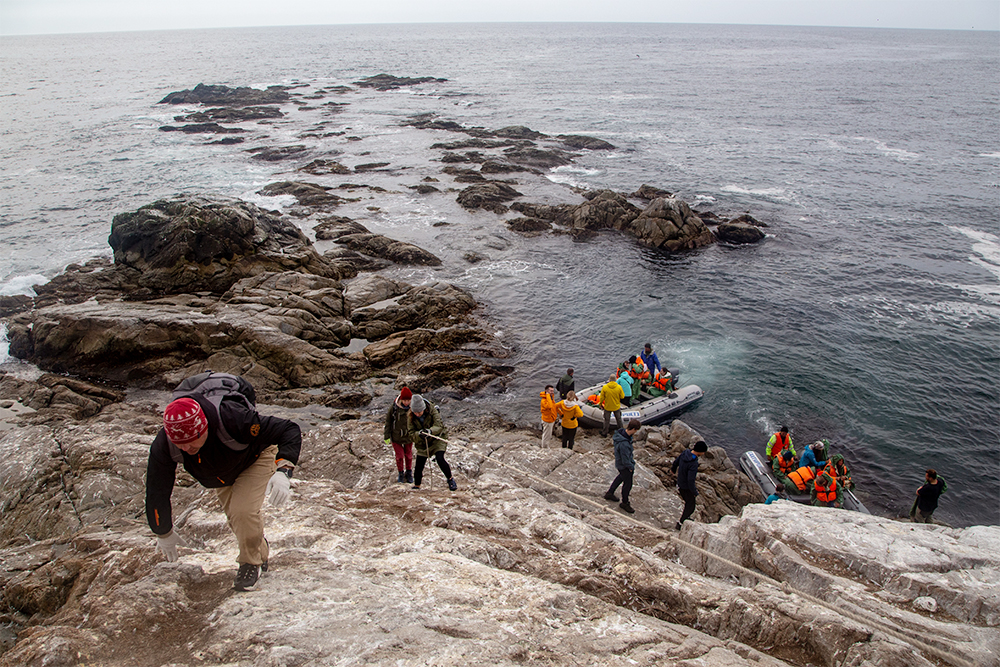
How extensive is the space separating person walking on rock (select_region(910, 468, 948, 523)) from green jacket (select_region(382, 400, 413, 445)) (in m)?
11.9

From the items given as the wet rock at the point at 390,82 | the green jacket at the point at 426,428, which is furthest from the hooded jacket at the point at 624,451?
the wet rock at the point at 390,82

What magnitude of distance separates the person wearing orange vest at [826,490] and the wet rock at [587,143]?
43.6 m

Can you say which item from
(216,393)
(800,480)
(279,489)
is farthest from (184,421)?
(800,480)

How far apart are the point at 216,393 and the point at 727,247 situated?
31440 mm

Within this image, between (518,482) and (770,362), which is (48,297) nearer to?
(518,482)

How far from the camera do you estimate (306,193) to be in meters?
36.8

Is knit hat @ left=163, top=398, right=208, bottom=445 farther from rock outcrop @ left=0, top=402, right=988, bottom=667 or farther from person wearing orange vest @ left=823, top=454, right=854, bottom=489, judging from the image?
person wearing orange vest @ left=823, top=454, right=854, bottom=489

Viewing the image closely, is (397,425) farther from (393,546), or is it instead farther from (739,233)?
(739,233)

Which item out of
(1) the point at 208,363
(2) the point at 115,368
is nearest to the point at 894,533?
(1) the point at 208,363

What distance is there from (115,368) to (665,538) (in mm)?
17168

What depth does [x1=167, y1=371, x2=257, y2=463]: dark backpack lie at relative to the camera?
432 centimetres

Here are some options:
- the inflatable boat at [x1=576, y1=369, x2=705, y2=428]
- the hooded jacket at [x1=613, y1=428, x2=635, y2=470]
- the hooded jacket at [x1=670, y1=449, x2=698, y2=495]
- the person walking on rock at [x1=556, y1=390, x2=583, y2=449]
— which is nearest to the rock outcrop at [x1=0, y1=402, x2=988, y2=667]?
the hooded jacket at [x1=670, y1=449, x2=698, y2=495]

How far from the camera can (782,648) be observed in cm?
488

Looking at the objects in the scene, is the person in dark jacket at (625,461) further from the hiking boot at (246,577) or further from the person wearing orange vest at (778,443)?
the hiking boot at (246,577)
